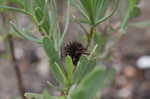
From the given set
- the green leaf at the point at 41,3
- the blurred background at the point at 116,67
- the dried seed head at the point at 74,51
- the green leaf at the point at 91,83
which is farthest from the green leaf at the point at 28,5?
the blurred background at the point at 116,67

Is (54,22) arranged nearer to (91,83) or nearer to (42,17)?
(42,17)

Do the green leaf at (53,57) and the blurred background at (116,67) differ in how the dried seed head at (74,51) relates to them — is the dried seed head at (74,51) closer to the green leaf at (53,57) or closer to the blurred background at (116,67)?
the green leaf at (53,57)

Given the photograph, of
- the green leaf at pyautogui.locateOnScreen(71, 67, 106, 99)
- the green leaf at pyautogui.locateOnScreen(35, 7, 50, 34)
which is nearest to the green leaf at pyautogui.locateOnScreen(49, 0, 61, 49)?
the green leaf at pyautogui.locateOnScreen(35, 7, 50, 34)

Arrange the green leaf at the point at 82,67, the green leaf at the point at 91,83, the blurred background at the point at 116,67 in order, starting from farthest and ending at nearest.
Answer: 1. the blurred background at the point at 116,67
2. the green leaf at the point at 82,67
3. the green leaf at the point at 91,83

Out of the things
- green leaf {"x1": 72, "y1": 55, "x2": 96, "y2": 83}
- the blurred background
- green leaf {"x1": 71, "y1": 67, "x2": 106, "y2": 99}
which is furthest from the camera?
the blurred background

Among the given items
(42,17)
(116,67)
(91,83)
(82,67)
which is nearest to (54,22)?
(42,17)

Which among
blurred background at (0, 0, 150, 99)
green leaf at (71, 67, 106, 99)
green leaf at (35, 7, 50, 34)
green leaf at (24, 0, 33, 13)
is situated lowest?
blurred background at (0, 0, 150, 99)

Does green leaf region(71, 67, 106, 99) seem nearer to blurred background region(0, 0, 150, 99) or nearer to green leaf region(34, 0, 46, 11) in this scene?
green leaf region(34, 0, 46, 11)

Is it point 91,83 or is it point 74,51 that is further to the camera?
point 74,51
